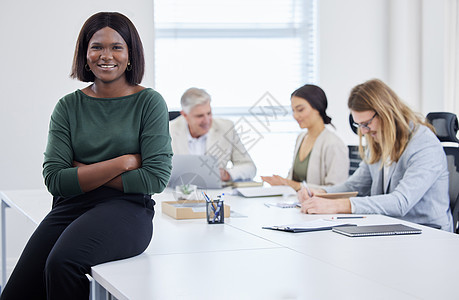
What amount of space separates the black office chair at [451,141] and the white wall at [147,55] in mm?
1826

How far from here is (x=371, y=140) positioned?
2793 mm

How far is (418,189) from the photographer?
246 centimetres

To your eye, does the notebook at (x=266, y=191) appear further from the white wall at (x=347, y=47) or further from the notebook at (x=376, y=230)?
the white wall at (x=347, y=47)

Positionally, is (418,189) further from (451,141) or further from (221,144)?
(221,144)

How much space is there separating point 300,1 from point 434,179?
2.93 m

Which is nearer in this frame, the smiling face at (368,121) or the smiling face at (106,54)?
the smiling face at (106,54)

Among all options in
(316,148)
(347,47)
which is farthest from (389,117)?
(347,47)

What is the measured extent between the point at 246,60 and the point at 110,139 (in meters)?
3.36

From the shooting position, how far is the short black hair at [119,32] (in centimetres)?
179

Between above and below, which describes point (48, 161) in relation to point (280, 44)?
below

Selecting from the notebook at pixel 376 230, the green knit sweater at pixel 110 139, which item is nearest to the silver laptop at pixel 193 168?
the notebook at pixel 376 230

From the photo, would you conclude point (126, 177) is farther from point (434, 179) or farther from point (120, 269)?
point (434, 179)

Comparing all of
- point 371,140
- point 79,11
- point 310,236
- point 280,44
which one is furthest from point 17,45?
point 310,236

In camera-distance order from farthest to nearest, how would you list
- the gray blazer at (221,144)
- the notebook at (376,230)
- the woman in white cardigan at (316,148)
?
the gray blazer at (221,144), the woman in white cardigan at (316,148), the notebook at (376,230)
